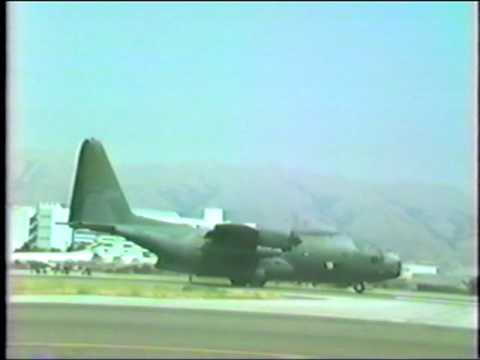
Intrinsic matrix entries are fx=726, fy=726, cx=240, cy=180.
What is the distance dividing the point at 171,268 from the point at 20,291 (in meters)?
0.59

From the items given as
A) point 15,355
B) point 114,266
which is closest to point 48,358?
point 15,355

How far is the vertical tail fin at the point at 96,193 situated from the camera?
8.95ft

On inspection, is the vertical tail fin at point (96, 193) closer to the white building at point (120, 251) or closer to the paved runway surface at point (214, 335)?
the white building at point (120, 251)

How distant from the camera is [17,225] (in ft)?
8.82

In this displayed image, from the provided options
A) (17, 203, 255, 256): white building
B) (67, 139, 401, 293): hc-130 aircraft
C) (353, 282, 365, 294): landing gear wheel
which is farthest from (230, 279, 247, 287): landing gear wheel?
(353, 282, 365, 294): landing gear wheel

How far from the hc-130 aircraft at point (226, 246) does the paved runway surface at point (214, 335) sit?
0.17 m

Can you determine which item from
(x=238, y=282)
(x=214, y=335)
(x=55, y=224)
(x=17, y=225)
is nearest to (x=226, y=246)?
(x=238, y=282)

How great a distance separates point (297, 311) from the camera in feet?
9.53

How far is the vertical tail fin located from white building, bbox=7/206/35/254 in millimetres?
163

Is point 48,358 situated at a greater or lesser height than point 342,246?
lesser

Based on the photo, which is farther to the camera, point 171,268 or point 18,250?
point 171,268

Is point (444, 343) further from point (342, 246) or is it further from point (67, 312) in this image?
point (67, 312)

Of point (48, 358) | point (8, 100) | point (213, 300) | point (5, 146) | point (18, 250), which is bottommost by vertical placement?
point (48, 358)

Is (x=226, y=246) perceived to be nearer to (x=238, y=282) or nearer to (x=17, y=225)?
(x=238, y=282)
